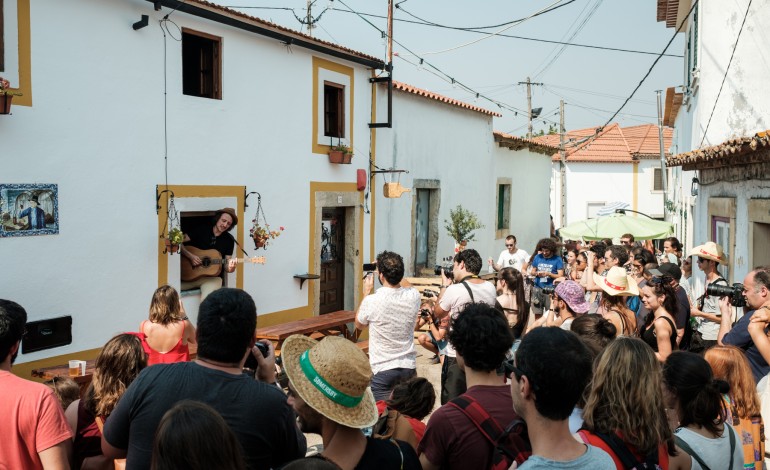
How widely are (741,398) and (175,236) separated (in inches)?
246

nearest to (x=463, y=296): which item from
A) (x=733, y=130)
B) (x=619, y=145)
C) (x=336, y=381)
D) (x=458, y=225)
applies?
(x=336, y=381)

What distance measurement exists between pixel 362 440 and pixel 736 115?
27.2 ft

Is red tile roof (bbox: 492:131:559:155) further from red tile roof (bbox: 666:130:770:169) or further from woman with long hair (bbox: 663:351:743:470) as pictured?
woman with long hair (bbox: 663:351:743:470)

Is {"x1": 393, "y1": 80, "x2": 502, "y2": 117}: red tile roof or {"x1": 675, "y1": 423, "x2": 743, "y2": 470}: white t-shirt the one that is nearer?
{"x1": 675, "y1": 423, "x2": 743, "y2": 470}: white t-shirt

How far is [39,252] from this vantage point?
6.86m

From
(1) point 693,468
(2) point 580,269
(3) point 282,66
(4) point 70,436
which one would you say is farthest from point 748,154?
(4) point 70,436

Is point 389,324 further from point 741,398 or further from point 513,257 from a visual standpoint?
point 513,257

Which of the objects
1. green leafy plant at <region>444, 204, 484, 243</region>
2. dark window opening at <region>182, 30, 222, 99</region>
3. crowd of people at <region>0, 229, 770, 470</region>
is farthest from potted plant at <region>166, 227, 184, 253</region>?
green leafy plant at <region>444, 204, 484, 243</region>

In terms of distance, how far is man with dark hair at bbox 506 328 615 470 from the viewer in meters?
2.30

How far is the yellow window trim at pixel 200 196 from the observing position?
8172mm

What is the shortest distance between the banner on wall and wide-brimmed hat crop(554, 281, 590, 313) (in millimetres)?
4982

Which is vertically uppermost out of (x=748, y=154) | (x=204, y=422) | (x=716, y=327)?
(x=748, y=154)

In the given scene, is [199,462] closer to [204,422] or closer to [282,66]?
[204,422]

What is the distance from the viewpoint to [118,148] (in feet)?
25.0
